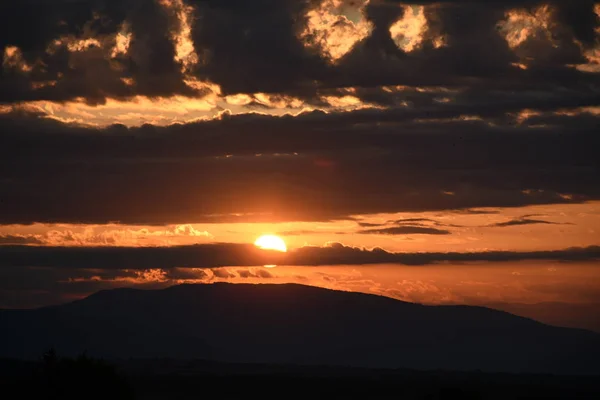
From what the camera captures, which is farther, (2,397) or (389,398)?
(389,398)

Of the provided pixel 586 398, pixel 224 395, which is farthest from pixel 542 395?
pixel 224 395

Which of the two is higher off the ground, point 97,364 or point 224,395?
point 97,364

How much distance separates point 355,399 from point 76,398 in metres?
95.8

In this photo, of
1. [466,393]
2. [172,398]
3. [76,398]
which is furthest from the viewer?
[172,398]

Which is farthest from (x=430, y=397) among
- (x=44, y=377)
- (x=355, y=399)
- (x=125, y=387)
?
(x=355, y=399)

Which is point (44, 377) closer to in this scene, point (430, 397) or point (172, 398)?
point (430, 397)

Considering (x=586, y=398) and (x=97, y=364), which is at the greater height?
(x=97, y=364)

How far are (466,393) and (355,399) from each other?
7950 cm

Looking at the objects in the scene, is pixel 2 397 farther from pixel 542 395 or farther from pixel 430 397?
pixel 542 395

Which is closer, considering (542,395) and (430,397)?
(430,397)

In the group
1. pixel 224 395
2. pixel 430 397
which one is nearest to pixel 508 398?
pixel 224 395

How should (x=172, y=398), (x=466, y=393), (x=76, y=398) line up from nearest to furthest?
(x=76, y=398) < (x=466, y=393) < (x=172, y=398)

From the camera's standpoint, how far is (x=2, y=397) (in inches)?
4311

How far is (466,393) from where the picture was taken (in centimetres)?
11775
